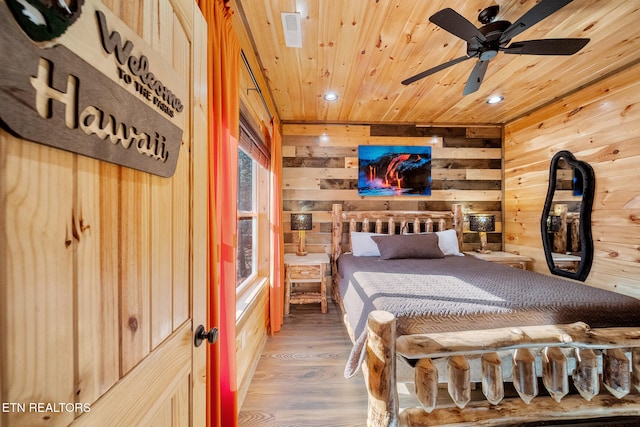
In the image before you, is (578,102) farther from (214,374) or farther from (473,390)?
(214,374)

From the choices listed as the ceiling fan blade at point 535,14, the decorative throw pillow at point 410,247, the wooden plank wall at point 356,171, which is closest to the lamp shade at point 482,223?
the wooden plank wall at point 356,171

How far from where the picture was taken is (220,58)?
1.18 m

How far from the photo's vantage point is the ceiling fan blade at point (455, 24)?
1.36 meters

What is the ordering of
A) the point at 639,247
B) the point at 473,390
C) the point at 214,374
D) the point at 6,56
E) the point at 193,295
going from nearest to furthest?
the point at 6,56 → the point at 193,295 → the point at 214,374 → the point at 473,390 → the point at 639,247

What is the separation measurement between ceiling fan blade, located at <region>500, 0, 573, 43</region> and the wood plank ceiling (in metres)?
0.25

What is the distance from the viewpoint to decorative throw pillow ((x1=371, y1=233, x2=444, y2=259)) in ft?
9.21

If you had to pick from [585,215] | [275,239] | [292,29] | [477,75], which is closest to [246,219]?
[275,239]

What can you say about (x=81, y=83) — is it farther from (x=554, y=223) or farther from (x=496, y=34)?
(x=554, y=223)

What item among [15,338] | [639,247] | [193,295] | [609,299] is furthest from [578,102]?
[15,338]

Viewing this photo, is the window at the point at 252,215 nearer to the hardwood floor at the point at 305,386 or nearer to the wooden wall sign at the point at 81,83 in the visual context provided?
the hardwood floor at the point at 305,386

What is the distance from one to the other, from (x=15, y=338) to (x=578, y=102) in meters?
4.09

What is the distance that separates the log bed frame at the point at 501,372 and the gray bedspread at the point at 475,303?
8 cm

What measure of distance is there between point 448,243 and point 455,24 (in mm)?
2360

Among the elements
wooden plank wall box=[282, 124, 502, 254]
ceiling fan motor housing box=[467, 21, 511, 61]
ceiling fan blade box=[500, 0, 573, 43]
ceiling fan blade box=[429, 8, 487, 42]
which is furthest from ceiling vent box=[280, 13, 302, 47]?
wooden plank wall box=[282, 124, 502, 254]
